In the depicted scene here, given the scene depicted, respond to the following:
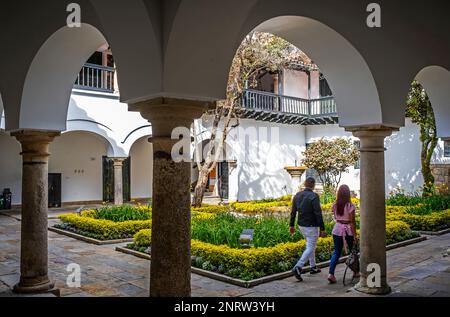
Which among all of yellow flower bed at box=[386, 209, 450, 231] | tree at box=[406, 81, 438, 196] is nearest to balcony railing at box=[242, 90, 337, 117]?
tree at box=[406, 81, 438, 196]

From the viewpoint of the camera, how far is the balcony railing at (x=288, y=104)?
19.1 m

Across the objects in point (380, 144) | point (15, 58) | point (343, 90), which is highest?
point (15, 58)

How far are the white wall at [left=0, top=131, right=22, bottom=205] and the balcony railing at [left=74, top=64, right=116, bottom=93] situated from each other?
3.76 metres

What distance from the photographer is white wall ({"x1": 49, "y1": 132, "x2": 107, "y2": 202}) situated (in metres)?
18.5

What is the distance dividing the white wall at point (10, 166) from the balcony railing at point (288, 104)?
383 inches

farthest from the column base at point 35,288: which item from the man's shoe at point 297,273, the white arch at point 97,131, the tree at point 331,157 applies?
the tree at point 331,157

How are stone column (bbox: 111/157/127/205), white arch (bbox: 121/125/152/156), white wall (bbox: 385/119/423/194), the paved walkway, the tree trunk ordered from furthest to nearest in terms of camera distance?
1. white wall (bbox: 385/119/423/194)
2. white arch (bbox: 121/125/152/156)
3. stone column (bbox: 111/157/127/205)
4. the tree trunk
5. the paved walkway

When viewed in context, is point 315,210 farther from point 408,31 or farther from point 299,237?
point 408,31

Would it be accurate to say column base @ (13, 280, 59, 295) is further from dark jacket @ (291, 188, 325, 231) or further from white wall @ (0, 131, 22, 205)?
white wall @ (0, 131, 22, 205)

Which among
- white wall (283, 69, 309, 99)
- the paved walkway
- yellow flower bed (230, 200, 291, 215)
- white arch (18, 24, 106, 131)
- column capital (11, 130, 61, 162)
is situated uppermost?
white wall (283, 69, 309, 99)

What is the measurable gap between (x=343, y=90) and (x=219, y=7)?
2.66 metres

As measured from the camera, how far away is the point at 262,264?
6832mm
